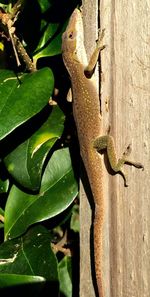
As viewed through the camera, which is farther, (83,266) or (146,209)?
(83,266)

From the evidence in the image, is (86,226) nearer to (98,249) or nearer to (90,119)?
(98,249)

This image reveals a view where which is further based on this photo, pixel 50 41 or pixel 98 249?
pixel 50 41

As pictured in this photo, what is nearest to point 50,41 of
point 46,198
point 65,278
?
point 46,198

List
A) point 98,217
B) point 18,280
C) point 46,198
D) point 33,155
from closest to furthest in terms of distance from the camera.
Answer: point 18,280
point 98,217
point 33,155
point 46,198

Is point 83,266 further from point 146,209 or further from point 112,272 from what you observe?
point 146,209

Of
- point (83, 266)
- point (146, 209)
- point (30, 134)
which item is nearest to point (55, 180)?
point (30, 134)

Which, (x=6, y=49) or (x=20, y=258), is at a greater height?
(x=6, y=49)
